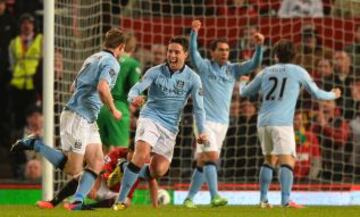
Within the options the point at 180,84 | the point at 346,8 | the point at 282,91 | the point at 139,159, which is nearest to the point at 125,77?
the point at 180,84

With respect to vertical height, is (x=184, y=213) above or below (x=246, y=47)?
below

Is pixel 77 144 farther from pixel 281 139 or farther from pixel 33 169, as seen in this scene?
pixel 33 169

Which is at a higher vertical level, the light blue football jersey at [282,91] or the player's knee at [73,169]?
the light blue football jersey at [282,91]

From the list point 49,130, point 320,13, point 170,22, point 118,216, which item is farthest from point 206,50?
point 118,216

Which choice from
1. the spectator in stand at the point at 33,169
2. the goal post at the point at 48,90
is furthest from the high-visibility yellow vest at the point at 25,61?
the goal post at the point at 48,90

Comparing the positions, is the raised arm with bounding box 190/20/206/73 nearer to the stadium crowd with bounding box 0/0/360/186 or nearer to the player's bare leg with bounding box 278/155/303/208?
the player's bare leg with bounding box 278/155/303/208

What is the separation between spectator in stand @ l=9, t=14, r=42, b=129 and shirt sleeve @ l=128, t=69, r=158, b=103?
5.81 meters

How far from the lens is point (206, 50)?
1672cm

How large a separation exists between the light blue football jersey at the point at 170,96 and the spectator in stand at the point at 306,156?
453cm

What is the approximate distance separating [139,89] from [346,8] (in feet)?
22.5

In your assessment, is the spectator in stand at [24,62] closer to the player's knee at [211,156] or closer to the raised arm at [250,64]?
the raised arm at [250,64]

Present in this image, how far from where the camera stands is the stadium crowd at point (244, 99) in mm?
15953

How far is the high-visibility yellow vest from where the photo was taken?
16.7 metres

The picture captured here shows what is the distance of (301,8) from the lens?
1703 cm
